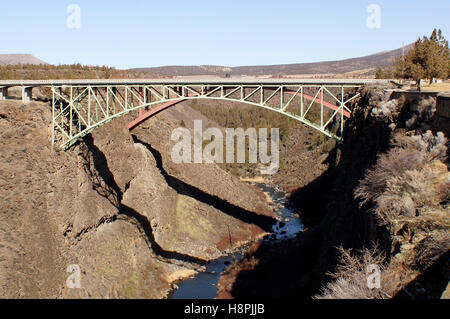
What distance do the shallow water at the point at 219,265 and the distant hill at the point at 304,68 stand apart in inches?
3704

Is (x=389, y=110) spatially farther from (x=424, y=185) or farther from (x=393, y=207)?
(x=393, y=207)

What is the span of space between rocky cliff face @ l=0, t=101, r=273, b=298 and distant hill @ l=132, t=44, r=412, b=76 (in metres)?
102

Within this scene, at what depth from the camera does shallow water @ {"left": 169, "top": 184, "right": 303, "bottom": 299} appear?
100 feet

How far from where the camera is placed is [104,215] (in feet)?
106

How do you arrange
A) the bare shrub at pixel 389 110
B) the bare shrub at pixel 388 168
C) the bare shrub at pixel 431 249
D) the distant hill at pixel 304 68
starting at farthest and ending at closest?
1. the distant hill at pixel 304 68
2. the bare shrub at pixel 389 110
3. the bare shrub at pixel 388 168
4. the bare shrub at pixel 431 249

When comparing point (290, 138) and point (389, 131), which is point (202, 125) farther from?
point (389, 131)

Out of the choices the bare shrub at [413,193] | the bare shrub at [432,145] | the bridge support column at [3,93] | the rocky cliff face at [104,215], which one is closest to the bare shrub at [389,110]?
the bare shrub at [432,145]

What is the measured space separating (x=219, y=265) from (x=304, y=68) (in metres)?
125

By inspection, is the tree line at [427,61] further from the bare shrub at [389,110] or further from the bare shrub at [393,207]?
the bare shrub at [393,207]

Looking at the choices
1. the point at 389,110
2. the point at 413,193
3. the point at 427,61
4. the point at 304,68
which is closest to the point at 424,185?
the point at 413,193

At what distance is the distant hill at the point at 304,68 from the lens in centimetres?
14275

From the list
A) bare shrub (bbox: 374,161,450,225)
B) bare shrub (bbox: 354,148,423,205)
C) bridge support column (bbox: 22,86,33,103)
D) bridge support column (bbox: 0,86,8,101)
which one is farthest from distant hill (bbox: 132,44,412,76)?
bare shrub (bbox: 374,161,450,225)

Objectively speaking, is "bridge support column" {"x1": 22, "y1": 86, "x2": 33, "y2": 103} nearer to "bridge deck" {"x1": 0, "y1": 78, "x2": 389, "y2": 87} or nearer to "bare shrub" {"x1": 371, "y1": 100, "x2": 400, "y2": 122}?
"bridge deck" {"x1": 0, "y1": 78, "x2": 389, "y2": 87}

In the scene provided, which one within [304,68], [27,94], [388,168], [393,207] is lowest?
[393,207]
